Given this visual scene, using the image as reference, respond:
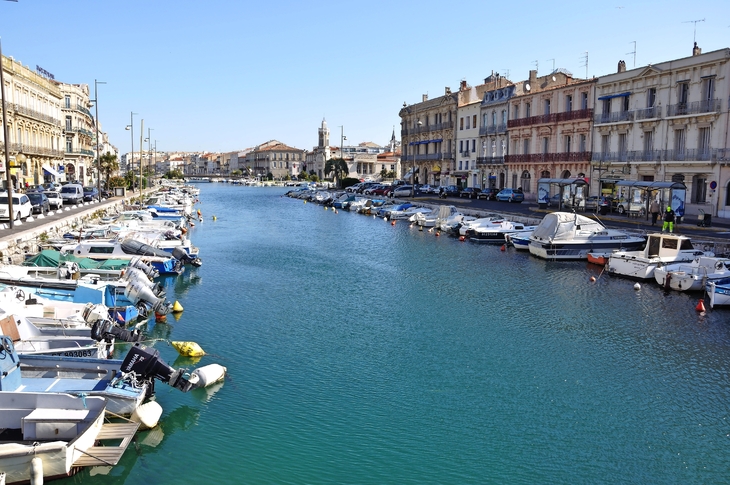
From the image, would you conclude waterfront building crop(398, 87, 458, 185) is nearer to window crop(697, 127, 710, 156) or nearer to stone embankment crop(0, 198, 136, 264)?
window crop(697, 127, 710, 156)

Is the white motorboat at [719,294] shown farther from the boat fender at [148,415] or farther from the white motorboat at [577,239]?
the boat fender at [148,415]

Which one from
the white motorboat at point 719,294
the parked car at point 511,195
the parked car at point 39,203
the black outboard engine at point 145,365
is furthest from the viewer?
the parked car at point 511,195

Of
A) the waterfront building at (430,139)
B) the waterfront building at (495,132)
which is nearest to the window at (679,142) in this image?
the waterfront building at (495,132)

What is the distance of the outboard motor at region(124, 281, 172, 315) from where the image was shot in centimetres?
2102

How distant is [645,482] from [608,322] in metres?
11.2

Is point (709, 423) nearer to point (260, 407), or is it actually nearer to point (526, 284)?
point (260, 407)

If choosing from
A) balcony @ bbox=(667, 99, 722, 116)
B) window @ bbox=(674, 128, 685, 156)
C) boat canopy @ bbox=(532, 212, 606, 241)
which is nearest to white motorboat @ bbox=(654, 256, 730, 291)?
boat canopy @ bbox=(532, 212, 606, 241)

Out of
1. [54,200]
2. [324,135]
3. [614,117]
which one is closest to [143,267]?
[54,200]

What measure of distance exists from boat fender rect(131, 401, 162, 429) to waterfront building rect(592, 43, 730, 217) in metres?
38.2

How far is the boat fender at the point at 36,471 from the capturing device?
1051 cm

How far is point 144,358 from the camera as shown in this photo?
13.3 meters

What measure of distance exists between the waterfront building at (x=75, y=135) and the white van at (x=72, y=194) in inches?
853

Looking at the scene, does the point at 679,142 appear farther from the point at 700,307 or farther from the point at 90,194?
the point at 90,194

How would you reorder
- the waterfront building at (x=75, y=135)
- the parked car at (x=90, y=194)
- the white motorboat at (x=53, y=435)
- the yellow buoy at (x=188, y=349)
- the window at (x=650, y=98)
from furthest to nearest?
the waterfront building at (x=75, y=135)
the parked car at (x=90, y=194)
the window at (x=650, y=98)
the yellow buoy at (x=188, y=349)
the white motorboat at (x=53, y=435)
